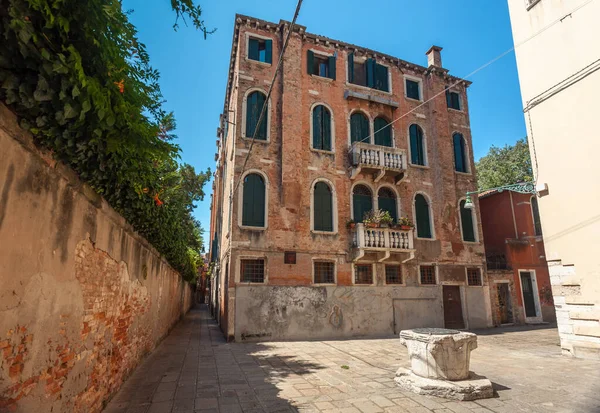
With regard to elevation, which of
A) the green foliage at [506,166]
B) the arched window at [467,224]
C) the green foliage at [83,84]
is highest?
the green foliage at [506,166]

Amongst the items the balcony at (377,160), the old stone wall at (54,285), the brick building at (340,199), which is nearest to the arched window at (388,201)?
the brick building at (340,199)

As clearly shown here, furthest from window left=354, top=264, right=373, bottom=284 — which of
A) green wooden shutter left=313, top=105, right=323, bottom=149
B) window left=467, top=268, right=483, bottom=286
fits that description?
green wooden shutter left=313, top=105, right=323, bottom=149

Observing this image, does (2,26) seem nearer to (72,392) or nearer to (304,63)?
(72,392)

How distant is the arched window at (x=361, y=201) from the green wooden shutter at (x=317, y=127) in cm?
250

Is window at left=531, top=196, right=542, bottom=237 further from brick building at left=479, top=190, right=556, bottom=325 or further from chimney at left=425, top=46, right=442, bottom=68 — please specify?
chimney at left=425, top=46, right=442, bottom=68

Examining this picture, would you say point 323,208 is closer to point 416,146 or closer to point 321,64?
point 416,146

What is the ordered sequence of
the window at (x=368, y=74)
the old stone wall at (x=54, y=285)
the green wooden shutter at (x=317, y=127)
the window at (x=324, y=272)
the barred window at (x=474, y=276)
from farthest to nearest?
1. the window at (x=368, y=74)
2. the barred window at (x=474, y=276)
3. the green wooden shutter at (x=317, y=127)
4. the window at (x=324, y=272)
5. the old stone wall at (x=54, y=285)

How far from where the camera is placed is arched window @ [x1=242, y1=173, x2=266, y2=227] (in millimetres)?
12922

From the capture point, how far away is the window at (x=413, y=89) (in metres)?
17.1

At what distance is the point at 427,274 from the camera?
49.0 ft

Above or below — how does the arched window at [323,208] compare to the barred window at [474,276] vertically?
above

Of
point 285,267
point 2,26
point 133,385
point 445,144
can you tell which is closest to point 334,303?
point 285,267

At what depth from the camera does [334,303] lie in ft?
42.7

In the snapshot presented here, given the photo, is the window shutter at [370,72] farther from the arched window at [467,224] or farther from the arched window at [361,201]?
the arched window at [467,224]
